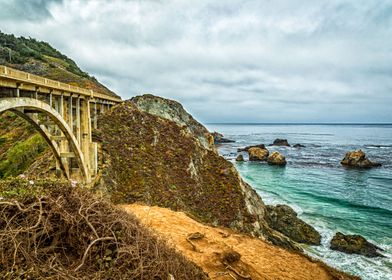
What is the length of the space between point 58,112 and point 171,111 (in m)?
19.7

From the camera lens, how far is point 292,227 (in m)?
23.6

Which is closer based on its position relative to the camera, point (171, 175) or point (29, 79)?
point (29, 79)

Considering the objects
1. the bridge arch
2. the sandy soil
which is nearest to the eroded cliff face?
the bridge arch

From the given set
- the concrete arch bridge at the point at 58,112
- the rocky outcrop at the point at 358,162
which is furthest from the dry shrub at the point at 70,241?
the rocky outcrop at the point at 358,162

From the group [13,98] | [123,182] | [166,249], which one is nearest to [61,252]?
[166,249]

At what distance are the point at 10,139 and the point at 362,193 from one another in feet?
139

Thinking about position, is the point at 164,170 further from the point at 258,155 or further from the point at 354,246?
the point at 258,155

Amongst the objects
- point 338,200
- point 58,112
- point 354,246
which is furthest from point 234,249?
point 338,200

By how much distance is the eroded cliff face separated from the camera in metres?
20.2

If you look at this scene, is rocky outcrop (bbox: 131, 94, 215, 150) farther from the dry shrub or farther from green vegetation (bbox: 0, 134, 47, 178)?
the dry shrub

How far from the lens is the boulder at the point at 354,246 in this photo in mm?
20047

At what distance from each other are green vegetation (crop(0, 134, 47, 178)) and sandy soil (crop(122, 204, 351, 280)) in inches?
710

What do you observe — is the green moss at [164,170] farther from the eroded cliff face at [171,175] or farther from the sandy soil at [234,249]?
the sandy soil at [234,249]

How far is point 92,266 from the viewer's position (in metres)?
5.22
